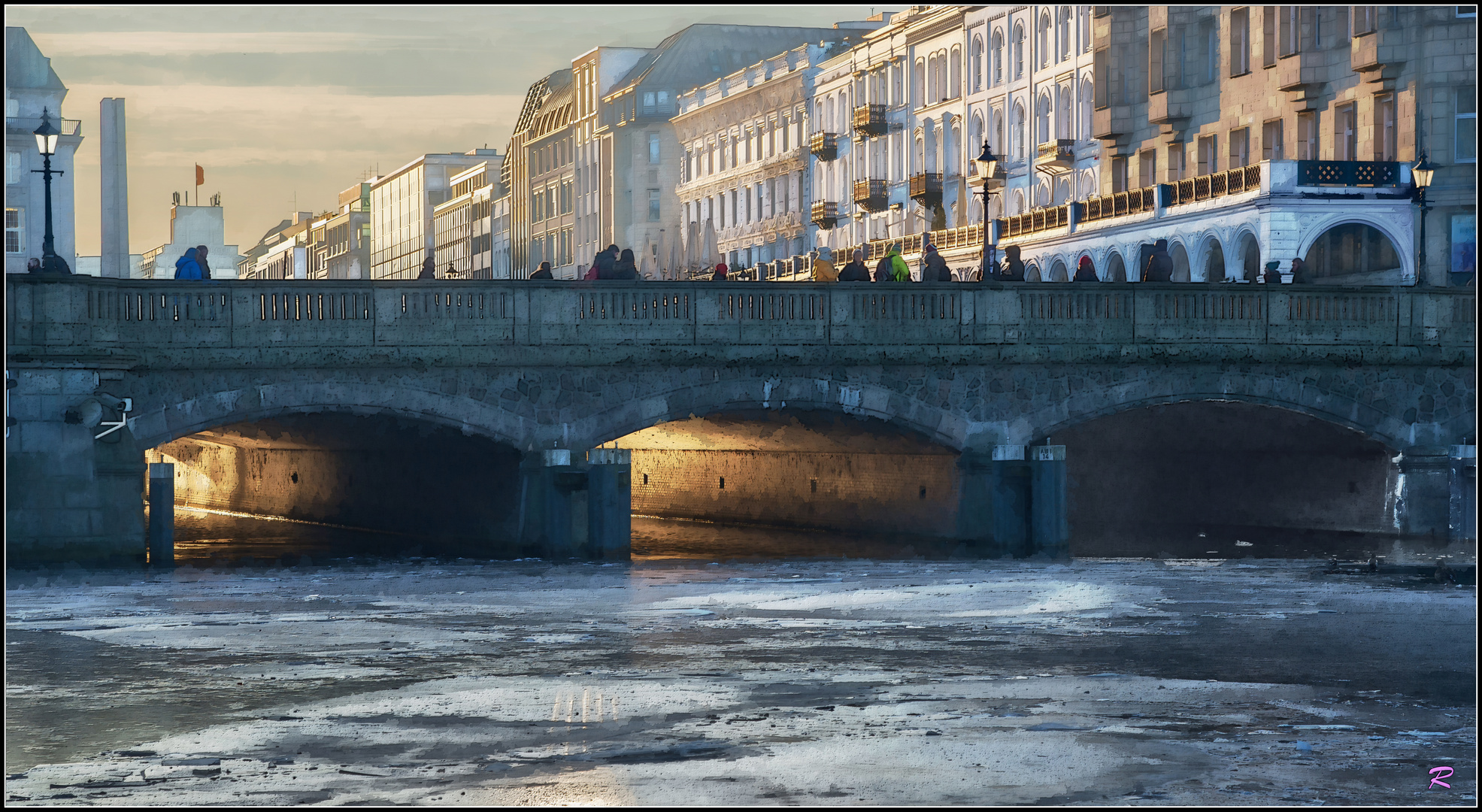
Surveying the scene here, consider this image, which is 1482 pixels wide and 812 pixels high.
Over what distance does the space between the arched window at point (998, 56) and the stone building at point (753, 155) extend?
58.6 ft

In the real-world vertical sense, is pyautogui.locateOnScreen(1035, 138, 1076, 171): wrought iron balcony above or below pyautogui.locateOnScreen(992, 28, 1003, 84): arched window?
below

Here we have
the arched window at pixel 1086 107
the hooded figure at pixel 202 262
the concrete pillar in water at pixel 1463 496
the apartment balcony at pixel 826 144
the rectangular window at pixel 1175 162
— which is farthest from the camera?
the apartment balcony at pixel 826 144

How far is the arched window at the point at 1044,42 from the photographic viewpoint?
72.6 m

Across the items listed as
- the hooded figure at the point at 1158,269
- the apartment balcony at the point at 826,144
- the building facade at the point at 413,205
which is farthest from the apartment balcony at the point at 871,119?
the building facade at the point at 413,205

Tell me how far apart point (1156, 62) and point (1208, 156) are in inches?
143

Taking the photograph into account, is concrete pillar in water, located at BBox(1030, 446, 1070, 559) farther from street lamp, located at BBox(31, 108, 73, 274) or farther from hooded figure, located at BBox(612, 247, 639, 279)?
street lamp, located at BBox(31, 108, 73, 274)

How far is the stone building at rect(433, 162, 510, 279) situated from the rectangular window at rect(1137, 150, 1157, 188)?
7743 cm

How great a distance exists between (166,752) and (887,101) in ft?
245

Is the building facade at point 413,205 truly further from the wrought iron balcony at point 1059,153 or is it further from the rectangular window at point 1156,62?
the rectangular window at point 1156,62

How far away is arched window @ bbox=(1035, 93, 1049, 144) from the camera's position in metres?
73.1

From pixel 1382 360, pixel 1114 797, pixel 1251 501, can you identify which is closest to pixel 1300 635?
pixel 1114 797

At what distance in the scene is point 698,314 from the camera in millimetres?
32250

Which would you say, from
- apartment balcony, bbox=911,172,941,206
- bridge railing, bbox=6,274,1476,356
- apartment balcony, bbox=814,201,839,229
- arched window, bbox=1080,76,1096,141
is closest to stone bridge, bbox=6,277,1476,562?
bridge railing, bbox=6,274,1476,356

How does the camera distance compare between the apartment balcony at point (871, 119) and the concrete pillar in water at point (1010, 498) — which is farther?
the apartment balcony at point (871, 119)
